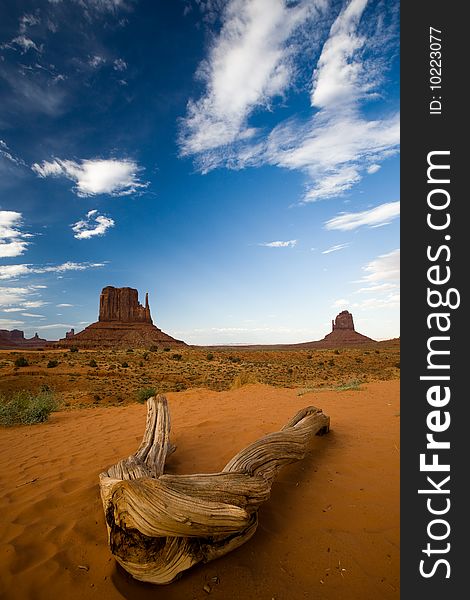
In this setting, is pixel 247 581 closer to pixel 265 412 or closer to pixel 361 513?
pixel 361 513

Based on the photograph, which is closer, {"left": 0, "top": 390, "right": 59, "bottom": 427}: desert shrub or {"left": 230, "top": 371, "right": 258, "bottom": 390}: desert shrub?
{"left": 0, "top": 390, "right": 59, "bottom": 427}: desert shrub

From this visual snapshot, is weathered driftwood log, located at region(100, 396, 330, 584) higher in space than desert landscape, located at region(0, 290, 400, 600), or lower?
higher

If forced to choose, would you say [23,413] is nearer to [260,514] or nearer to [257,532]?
[260,514]

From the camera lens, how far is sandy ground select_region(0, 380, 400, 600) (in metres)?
2.35

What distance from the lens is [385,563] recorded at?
253cm

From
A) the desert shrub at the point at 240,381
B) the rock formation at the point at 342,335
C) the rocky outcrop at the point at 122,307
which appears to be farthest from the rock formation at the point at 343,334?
the desert shrub at the point at 240,381

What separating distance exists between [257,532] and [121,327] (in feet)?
295

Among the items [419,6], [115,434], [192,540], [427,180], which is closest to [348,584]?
[192,540]

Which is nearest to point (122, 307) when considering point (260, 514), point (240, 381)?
point (240, 381)

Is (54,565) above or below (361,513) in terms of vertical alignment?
below

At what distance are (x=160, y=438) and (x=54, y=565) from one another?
2051 mm

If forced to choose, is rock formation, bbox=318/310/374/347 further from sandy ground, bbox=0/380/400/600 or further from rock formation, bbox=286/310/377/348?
sandy ground, bbox=0/380/400/600

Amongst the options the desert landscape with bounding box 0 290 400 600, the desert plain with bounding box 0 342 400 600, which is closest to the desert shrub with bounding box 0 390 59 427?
the desert landscape with bounding box 0 290 400 600

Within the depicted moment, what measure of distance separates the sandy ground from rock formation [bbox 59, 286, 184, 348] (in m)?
68.8
